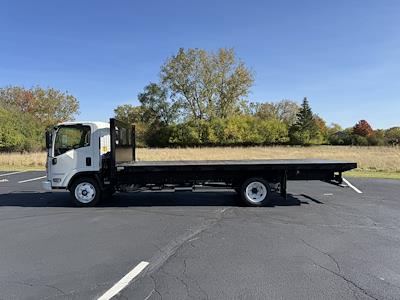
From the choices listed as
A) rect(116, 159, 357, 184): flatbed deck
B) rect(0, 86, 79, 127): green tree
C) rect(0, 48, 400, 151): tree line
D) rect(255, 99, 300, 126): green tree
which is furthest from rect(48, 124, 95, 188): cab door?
rect(255, 99, 300, 126): green tree

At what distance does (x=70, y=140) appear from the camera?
1084 cm

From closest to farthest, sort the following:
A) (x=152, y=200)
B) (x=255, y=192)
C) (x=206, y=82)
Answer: (x=255, y=192), (x=152, y=200), (x=206, y=82)

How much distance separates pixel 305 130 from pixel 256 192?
67.4 metres

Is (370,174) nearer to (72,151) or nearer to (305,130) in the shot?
(72,151)

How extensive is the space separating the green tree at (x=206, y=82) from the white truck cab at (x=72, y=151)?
55.2 metres

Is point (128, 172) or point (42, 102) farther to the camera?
point (42, 102)

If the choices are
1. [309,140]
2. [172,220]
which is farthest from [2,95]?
[172,220]

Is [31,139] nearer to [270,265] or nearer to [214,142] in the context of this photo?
[214,142]

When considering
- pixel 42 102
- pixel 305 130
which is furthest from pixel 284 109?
pixel 42 102

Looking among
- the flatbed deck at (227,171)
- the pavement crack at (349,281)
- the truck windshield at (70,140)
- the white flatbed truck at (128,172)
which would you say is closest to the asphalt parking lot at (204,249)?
the pavement crack at (349,281)

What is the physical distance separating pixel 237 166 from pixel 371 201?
4.14 m

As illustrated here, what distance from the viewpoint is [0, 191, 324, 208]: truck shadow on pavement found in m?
11.1

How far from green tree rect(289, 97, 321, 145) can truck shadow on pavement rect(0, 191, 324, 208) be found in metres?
61.2

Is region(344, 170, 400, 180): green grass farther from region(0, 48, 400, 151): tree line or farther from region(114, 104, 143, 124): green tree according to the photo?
region(114, 104, 143, 124): green tree
